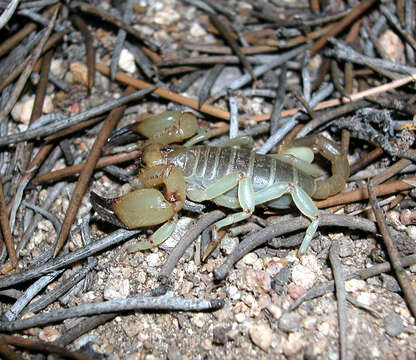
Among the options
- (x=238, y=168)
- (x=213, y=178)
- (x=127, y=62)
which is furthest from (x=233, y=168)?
(x=127, y=62)

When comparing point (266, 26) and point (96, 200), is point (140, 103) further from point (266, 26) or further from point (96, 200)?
point (266, 26)

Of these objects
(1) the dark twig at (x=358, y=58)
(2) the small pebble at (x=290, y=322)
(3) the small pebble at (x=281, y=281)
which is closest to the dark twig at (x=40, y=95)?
(3) the small pebble at (x=281, y=281)

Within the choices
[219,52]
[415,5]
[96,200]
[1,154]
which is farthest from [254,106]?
[1,154]

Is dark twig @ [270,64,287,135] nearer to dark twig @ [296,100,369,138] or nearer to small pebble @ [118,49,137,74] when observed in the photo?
dark twig @ [296,100,369,138]

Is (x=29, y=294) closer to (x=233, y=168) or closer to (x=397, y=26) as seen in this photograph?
(x=233, y=168)

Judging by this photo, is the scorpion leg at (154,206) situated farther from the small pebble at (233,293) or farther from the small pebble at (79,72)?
the small pebble at (79,72)

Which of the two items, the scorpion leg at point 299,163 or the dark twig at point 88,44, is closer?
the scorpion leg at point 299,163
